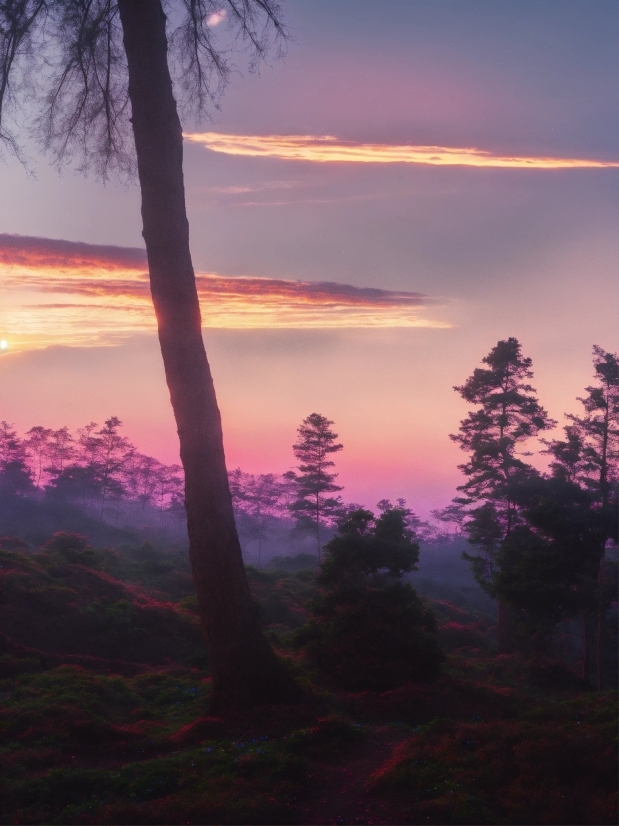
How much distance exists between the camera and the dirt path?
5.01 meters

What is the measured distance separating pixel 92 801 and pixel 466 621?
31.1 meters

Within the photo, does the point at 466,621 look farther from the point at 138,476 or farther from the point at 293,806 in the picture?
the point at 138,476

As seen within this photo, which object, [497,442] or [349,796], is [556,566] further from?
[349,796]

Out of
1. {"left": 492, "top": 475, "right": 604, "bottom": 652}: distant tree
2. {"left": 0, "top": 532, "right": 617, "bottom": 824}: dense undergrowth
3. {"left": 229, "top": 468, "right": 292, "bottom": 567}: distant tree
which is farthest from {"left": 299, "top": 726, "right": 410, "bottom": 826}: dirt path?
{"left": 229, "top": 468, "right": 292, "bottom": 567}: distant tree

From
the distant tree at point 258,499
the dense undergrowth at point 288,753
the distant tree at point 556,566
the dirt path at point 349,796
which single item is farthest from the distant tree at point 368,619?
the distant tree at point 258,499

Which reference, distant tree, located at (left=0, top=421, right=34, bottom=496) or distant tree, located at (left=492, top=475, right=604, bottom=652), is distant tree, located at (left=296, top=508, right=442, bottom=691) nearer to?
distant tree, located at (left=492, top=475, right=604, bottom=652)

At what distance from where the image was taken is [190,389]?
8.19 meters

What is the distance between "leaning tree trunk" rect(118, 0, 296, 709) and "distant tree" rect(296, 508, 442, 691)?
4659mm

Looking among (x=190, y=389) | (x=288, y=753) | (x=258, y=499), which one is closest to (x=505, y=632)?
(x=288, y=753)

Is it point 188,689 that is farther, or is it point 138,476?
point 138,476

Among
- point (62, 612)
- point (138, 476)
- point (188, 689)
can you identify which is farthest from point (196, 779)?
point (138, 476)

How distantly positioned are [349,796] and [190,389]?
509 centimetres

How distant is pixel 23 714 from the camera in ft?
26.2

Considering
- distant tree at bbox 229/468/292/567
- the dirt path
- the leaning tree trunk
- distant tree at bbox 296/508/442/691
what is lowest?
distant tree at bbox 229/468/292/567
